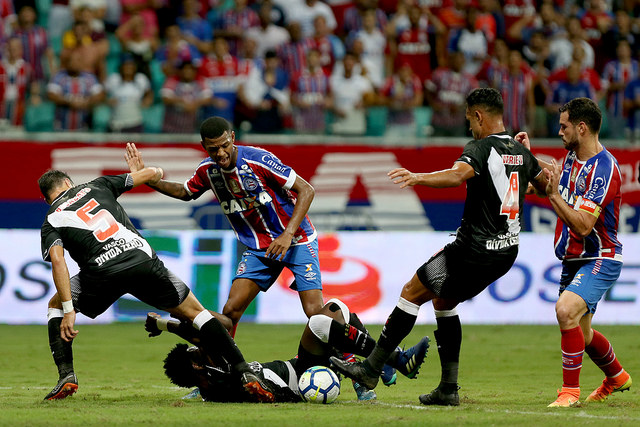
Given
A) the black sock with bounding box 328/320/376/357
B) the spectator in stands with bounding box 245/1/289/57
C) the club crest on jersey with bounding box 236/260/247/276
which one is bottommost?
the black sock with bounding box 328/320/376/357

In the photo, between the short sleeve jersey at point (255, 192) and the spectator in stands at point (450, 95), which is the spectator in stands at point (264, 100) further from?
the short sleeve jersey at point (255, 192)

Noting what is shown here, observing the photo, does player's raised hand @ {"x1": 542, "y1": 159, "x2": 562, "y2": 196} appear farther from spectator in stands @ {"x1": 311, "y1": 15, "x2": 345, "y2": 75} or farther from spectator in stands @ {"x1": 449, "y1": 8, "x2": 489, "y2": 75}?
spectator in stands @ {"x1": 449, "y1": 8, "x2": 489, "y2": 75}

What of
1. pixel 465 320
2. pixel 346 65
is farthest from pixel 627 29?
pixel 465 320

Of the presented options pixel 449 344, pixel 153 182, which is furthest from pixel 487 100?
→ pixel 153 182

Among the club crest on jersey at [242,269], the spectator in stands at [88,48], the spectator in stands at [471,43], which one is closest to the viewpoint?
the club crest on jersey at [242,269]

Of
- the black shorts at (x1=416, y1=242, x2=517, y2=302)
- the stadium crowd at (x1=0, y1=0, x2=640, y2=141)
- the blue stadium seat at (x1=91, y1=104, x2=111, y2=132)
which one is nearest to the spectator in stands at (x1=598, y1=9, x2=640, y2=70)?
the stadium crowd at (x1=0, y1=0, x2=640, y2=141)

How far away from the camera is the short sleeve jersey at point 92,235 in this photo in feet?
25.8

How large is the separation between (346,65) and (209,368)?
1040cm

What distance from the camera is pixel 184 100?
16438mm

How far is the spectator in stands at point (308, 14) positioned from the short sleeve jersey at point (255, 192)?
33.0 feet

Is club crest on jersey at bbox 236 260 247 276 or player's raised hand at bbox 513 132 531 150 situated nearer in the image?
player's raised hand at bbox 513 132 531 150

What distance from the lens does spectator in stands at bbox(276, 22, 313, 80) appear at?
1764 centimetres

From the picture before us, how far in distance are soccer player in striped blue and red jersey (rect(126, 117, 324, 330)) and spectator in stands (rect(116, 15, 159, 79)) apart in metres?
8.50

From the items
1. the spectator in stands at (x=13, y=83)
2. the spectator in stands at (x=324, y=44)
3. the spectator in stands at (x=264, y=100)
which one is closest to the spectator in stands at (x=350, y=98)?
the spectator in stands at (x=324, y=44)
